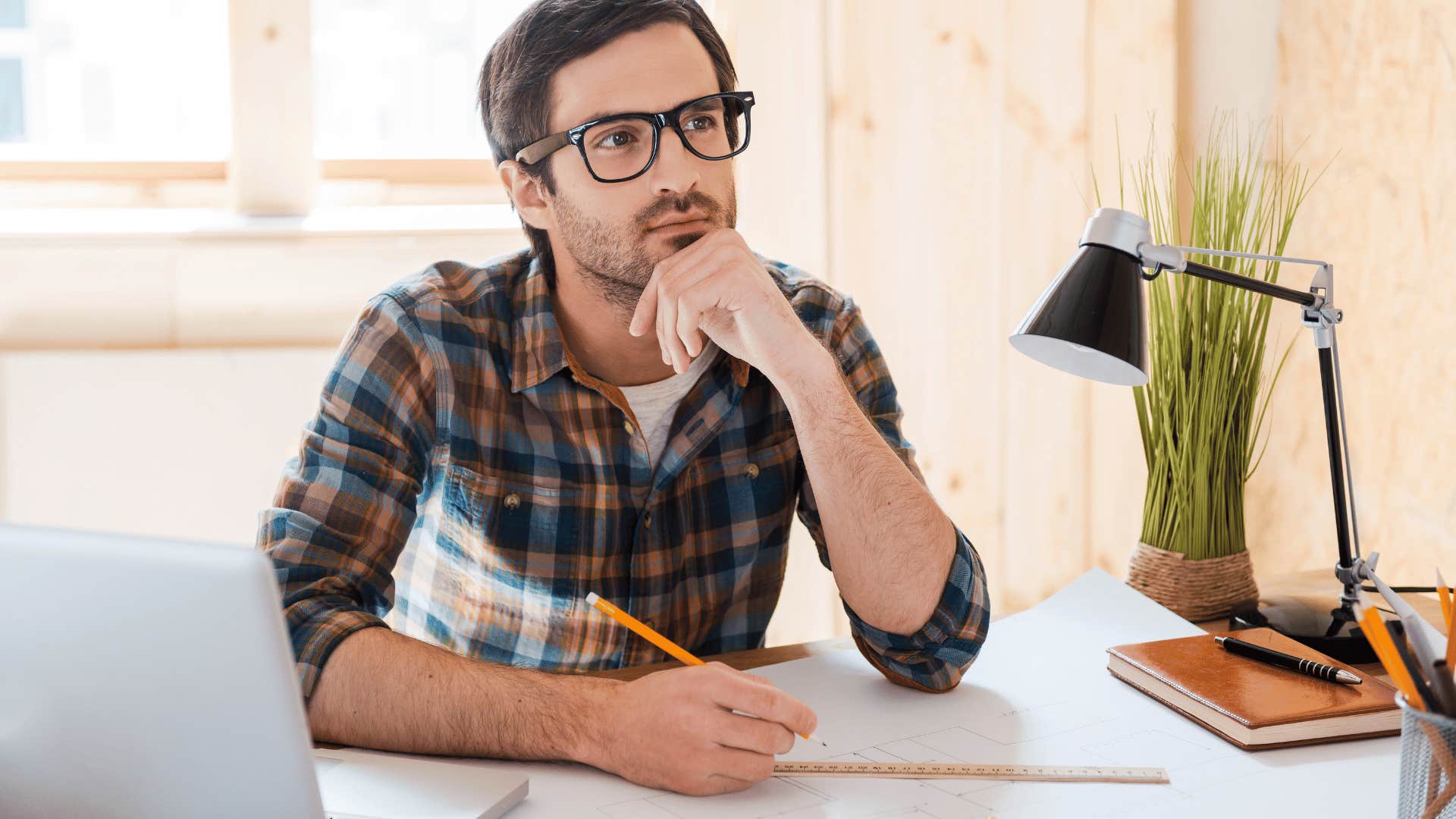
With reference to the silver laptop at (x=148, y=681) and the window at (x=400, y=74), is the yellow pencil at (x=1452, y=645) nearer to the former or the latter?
the silver laptop at (x=148, y=681)

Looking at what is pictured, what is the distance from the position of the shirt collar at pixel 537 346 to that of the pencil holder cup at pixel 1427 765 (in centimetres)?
84

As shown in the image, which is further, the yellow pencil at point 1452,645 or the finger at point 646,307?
the finger at point 646,307

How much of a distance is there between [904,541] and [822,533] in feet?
0.60

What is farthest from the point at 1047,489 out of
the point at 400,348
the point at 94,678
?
the point at 94,678

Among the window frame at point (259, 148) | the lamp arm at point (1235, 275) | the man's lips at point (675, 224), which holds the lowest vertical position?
the lamp arm at point (1235, 275)

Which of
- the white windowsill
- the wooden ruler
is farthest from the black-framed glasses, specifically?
the white windowsill

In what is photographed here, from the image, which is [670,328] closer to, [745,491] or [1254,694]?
[745,491]

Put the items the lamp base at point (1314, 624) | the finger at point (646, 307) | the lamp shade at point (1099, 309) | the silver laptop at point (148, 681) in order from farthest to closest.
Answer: the finger at point (646, 307)
the lamp base at point (1314, 624)
the lamp shade at point (1099, 309)
the silver laptop at point (148, 681)

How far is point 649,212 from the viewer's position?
1357 millimetres

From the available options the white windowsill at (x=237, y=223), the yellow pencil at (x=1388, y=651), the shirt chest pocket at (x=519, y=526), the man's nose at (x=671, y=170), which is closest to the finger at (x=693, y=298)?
the man's nose at (x=671, y=170)

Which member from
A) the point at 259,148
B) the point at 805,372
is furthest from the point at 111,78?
the point at 805,372

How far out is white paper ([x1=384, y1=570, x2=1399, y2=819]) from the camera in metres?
0.89

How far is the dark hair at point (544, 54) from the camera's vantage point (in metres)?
1.37

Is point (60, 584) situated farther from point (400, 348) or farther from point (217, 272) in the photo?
point (217, 272)
